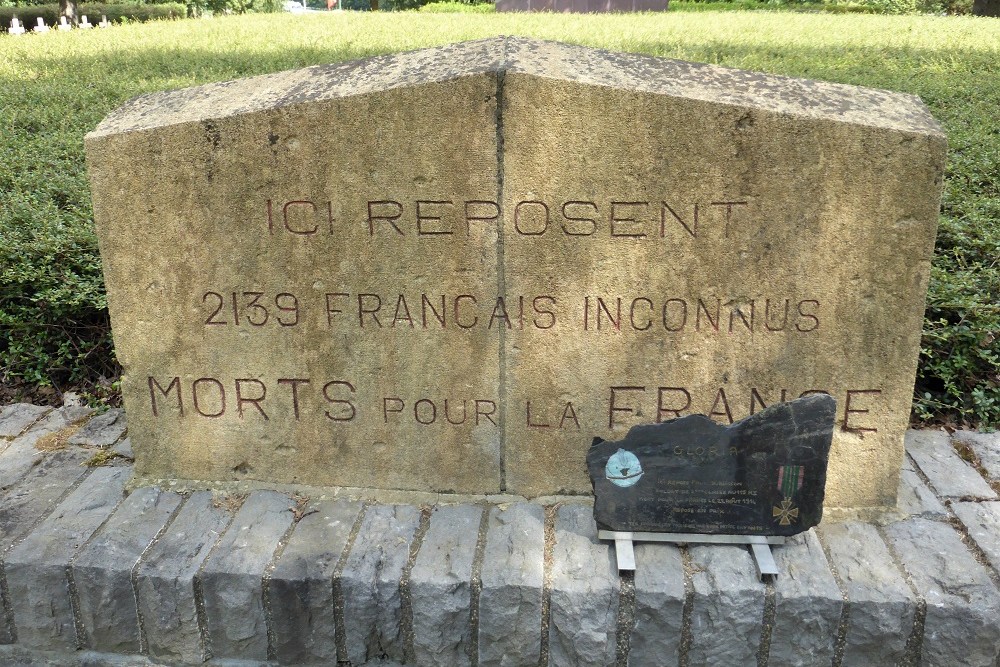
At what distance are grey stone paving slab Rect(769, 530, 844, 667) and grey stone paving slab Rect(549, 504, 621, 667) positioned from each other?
47 centimetres

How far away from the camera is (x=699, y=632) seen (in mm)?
2402

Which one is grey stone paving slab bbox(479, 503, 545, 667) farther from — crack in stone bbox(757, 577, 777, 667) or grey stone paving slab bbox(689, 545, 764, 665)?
crack in stone bbox(757, 577, 777, 667)

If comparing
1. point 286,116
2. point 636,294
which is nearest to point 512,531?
point 636,294

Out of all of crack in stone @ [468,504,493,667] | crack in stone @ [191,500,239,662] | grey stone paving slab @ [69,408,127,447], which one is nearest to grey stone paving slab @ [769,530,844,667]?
crack in stone @ [468,504,493,667]

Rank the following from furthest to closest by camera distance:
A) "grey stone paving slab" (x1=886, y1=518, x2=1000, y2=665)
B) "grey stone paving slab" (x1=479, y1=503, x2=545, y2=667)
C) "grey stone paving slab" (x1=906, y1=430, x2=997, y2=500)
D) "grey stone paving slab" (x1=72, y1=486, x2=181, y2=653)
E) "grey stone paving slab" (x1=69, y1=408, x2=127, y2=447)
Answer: "grey stone paving slab" (x1=69, y1=408, x2=127, y2=447)
"grey stone paving slab" (x1=906, y1=430, x2=997, y2=500)
"grey stone paving slab" (x1=72, y1=486, x2=181, y2=653)
"grey stone paving slab" (x1=479, y1=503, x2=545, y2=667)
"grey stone paving slab" (x1=886, y1=518, x2=1000, y2=665)

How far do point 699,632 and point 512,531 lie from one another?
24.9 inches

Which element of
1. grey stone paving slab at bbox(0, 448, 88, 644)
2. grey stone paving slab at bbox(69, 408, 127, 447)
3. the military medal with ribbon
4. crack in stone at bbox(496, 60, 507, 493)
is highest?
crack in stone at bbox(496, 60, 507, 493)

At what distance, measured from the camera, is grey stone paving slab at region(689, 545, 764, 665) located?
7.78 feet

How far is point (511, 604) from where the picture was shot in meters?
2.42

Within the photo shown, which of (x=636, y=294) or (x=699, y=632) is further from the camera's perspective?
(x=636, y=294)

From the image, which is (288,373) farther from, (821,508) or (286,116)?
(821,508)

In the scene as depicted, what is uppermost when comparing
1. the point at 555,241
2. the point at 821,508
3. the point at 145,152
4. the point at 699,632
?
the point at 145,152

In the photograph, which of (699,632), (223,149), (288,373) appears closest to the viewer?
(699,632)

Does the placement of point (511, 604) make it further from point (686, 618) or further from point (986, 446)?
point (986, 446)
